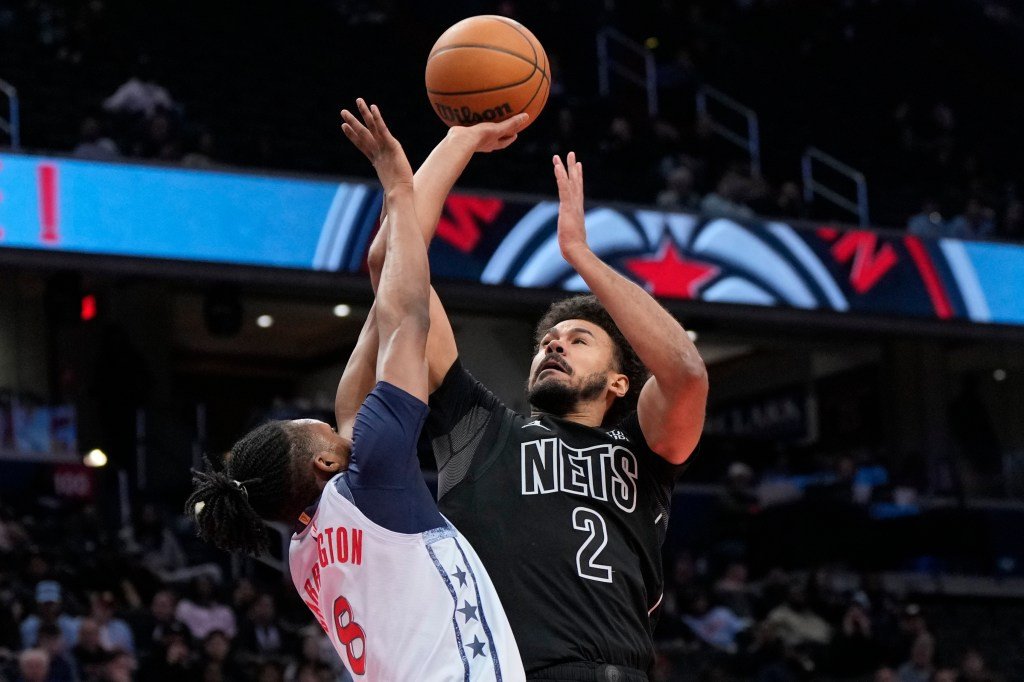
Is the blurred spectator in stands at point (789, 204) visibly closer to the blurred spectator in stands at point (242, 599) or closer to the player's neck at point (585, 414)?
the blurred spectator in stands at point (242, 599)

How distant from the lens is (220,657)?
37.4 ft

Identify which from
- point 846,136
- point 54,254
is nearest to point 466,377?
point 54,254

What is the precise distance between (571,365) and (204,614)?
28.5 ft

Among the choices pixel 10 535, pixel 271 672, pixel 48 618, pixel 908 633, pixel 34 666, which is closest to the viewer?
pixel 34 666

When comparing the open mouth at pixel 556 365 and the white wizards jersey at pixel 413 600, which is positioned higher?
the open mouth at pixel 556 365

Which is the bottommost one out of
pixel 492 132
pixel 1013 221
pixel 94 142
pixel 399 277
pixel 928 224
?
pixel 399 277

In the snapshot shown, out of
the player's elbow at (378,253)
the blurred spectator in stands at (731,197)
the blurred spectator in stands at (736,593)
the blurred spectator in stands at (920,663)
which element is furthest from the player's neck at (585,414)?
the blurred spectator in stands at (731,197)

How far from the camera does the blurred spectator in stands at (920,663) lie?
14.2m

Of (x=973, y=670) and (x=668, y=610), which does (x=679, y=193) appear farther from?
(x=973, y=670)

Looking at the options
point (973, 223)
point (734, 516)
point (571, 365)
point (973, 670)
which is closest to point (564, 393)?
point (571, 365)

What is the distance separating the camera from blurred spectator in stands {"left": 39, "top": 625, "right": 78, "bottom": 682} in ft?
35.4

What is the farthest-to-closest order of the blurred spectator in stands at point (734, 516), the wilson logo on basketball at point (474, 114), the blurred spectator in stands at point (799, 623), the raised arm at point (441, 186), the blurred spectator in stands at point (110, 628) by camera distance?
the blurred spectator in stands at point (734, 516), the blurred spectator in stands at point (799, 623), the blurred spectator in stands at point (110, 628), the wilson logo on basketball at point (474, 114), the raised arm at point (441, 186)

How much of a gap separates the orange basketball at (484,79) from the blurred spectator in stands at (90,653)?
7.13 m

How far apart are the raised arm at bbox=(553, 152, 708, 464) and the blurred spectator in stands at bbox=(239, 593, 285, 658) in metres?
8.53
